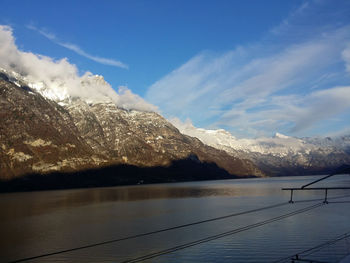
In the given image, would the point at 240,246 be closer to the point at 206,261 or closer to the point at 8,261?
the point at 206,261

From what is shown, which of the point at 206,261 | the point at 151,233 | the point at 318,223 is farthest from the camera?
the point at 318,223

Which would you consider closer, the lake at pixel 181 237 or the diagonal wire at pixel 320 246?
Result: the diagonal wire at pixel 320 246

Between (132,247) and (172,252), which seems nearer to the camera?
(172,252)

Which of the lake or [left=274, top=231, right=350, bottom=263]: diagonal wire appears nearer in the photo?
[left=274, top=231, right=350, bottom=263]: diagonal wire

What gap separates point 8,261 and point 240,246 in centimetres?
2828

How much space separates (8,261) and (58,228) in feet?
76.5

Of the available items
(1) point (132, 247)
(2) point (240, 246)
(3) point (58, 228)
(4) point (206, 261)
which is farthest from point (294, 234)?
(3) point (58, 228)

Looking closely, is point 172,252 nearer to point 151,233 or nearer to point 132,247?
point 132,247

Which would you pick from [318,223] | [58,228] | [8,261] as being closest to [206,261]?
[8,261]

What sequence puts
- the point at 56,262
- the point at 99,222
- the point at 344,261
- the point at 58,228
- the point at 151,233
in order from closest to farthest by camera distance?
the point at 344,261
the point at 56,262
the point at 151,233
the point at 58,228
the point at 99,222

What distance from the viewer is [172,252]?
138ft

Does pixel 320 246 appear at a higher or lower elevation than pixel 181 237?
lower

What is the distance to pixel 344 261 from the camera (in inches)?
1222

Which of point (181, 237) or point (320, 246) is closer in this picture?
point (320, 246)
